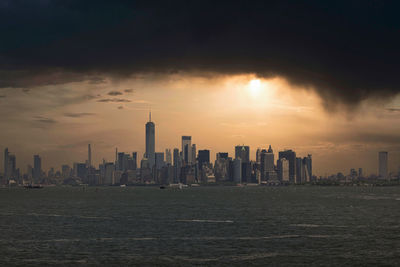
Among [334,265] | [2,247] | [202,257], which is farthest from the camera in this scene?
[2,247]

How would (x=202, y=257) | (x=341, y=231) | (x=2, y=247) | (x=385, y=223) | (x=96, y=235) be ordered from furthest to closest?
(x=385, y=223)
(x=341, y=231)
(x=96, y=235)
(x=2, y=247)
(x=202, y=257)

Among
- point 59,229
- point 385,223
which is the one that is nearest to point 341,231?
point 385,223

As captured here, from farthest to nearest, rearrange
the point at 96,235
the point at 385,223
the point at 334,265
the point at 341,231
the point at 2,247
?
the point at 385,223 → the point at 341,231 → the point at 96,235 → the point at 2,247 → the point at 334,265

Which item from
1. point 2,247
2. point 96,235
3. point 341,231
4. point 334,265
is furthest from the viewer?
point 341,231

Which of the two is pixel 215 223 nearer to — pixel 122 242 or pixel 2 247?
pixel 122 242

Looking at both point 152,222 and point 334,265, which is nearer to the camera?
point 334,265

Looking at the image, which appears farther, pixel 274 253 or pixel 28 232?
pixel 28 232

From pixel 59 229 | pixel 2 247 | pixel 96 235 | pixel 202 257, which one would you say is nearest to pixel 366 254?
pixel 202 257

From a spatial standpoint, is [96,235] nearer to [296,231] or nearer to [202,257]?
[202,257]
